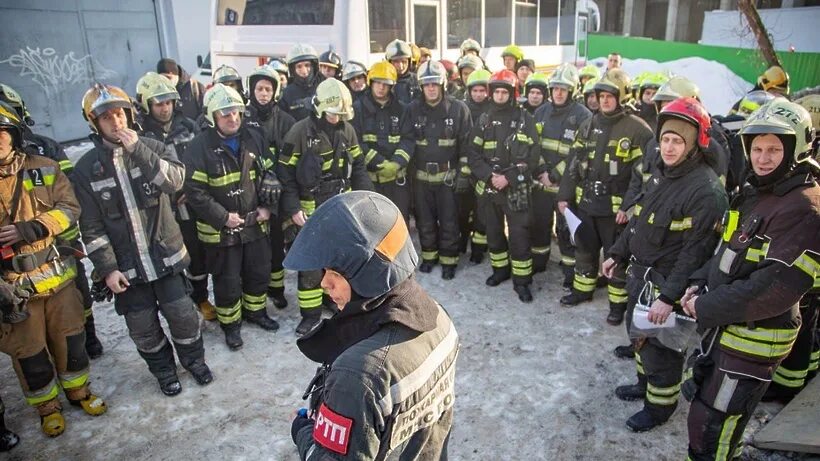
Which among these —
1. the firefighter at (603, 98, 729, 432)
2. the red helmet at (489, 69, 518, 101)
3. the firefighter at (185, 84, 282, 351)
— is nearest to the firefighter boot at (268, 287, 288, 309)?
the firefighter at (185, 84, 282, 351)

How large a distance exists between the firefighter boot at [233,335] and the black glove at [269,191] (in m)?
1.05

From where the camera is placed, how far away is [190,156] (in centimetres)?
433

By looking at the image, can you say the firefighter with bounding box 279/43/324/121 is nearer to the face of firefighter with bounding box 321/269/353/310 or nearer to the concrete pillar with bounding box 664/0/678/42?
the face of firefighter with bounding box 321/269/353/310

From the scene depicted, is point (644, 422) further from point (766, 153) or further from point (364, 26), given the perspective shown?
point (364, 26)

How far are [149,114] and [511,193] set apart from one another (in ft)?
11.2

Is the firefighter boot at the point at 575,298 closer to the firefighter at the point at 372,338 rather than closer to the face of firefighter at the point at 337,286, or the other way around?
the firefighter at the point at 372,338

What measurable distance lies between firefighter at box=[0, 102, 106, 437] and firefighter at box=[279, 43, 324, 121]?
3.12 meters

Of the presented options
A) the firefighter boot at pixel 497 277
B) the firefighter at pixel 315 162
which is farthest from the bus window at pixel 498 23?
the firefighter at pixel 315 162

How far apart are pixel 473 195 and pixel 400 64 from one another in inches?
73.8

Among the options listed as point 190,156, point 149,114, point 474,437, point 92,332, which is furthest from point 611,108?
point 92,332

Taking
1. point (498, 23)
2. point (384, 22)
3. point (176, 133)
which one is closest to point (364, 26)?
point (384, 22)

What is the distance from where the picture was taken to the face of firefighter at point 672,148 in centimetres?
325

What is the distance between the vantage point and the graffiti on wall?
1109 cm

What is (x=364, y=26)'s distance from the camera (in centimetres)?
785
